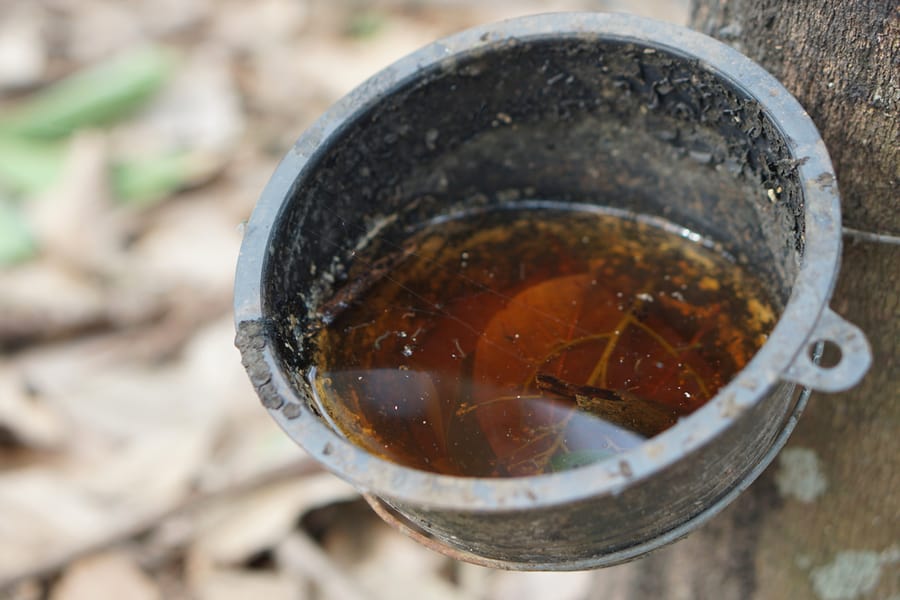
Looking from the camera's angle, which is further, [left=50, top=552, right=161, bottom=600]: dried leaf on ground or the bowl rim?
[left=50, top=552, right=161, bottom=600]: dried leaf on ground

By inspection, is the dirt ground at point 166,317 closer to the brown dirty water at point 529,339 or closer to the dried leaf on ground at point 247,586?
the dried leaf on ground at point 247,586

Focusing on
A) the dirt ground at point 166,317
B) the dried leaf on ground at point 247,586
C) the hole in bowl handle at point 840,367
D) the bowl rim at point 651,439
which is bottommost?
the hole in bowl handle at point 840,367

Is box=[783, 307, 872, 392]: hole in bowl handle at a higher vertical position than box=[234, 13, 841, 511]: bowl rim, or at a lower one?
lower

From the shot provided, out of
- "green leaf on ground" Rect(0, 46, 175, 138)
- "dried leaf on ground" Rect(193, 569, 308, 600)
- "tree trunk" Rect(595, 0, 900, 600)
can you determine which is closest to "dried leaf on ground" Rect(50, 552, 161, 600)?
"dried leaf on ground" Rect(193, 569, 308, 600)

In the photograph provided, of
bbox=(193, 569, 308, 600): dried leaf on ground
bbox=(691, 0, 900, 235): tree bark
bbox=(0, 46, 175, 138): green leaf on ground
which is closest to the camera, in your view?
bbox=(691, 0, 900, 235): tree bark

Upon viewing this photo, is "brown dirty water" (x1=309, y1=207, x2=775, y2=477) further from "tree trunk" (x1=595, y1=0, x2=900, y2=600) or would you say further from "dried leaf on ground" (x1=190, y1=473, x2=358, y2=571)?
"dried leaf on ground" (x1=190, y1=473, x2=358, y2=571)

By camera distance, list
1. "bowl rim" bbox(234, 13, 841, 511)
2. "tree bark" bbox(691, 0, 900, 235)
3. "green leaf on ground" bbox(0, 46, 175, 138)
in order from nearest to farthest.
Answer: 1. "bowl rim" bbox(234, 13, 841, 511)
2. "tree bark" bbox(691, 0, 900, 235)
3. "green leaf on ground" bbox(0, 46, 175, 138)

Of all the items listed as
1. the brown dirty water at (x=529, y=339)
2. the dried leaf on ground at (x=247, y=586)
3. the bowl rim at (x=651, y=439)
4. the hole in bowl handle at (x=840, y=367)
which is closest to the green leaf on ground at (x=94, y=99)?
the dried leaf on ground at (x=247, y=586)
